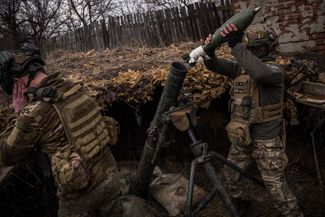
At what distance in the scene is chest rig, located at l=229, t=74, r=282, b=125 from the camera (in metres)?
3.70

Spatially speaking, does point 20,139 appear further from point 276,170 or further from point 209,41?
point 276,170

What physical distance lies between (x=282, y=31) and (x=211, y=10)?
8.18 ft

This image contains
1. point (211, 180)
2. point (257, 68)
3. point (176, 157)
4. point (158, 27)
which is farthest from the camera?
point (158, 27)

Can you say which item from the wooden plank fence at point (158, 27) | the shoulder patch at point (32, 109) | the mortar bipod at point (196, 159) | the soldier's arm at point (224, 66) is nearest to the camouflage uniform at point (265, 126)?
Answer: the soldier's arm at point (224, 66)

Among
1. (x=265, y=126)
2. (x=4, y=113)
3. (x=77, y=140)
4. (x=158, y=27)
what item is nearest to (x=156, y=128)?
(x=265, y=126)

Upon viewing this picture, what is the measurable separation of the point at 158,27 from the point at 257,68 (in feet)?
19.6

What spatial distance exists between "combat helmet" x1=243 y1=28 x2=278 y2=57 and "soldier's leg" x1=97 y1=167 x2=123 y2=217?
5.28ft

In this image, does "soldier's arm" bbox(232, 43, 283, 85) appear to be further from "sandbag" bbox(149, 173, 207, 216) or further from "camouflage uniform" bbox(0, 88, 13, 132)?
"camouflage uniform" bbox(0, 88, 13, 132)

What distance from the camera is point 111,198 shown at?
136 inches

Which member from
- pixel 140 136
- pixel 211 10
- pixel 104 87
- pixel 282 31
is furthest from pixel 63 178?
pixel 211 10

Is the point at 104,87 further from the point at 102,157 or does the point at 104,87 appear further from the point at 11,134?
the point at 11,134

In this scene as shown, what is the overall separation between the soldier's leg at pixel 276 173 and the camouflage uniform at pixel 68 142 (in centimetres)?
137

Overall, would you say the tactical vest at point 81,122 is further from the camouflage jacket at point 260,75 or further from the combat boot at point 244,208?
the combat boot at point 244,208

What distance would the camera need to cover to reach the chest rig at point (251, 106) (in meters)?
3.70
